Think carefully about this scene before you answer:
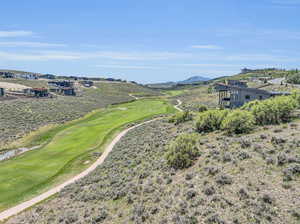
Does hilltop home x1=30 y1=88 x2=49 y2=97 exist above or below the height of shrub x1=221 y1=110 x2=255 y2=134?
above

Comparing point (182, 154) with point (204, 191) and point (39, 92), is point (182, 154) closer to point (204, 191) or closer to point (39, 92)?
point (204, 191)

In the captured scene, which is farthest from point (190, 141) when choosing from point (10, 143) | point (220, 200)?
point (10, 143)

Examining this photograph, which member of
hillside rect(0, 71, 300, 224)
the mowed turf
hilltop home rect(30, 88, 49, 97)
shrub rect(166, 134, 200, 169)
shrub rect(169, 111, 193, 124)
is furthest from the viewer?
hilltop home rect(30, 88, 49, 97)

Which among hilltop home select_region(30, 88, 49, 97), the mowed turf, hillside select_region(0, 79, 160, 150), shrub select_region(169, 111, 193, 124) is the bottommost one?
the mowed turf

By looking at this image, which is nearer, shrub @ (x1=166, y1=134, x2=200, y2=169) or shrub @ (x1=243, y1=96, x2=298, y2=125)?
shrub @ (x1=166, y1=134, x2=200, y2=169)

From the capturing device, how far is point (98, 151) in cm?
3594

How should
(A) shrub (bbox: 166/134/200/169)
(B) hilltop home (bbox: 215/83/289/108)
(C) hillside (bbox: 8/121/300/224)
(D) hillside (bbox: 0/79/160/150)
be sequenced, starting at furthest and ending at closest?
1. (D) hillside (bbox: 0/79/160/150)
2. (B) hilltop home (bbox: 215/83/289/108)
3. (A) shrub (bbox: 166/134/200/169)
4. (C) hillside (bbox: 8/121/300/224)

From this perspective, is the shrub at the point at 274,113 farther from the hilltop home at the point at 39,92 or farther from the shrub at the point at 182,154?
the hilltop home at the point at 39,92

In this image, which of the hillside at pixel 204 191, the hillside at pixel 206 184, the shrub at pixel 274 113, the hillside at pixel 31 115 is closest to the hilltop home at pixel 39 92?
the hillside at pixel 31 115

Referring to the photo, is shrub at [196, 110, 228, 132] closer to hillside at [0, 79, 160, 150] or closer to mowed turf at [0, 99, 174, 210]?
mowed turf at [0, 99, 174, 210]

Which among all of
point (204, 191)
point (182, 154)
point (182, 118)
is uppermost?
point (182, 118)

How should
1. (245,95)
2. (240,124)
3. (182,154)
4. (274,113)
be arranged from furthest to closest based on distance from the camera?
(245,95) → (274,113) → (240,124) → (182,154)

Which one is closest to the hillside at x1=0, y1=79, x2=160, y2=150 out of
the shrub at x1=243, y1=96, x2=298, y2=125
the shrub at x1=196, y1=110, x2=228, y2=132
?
the shrub at x1=196, y1=110, x2=228, y2=132

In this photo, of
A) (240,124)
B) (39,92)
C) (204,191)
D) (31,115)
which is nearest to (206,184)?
(204,191)
